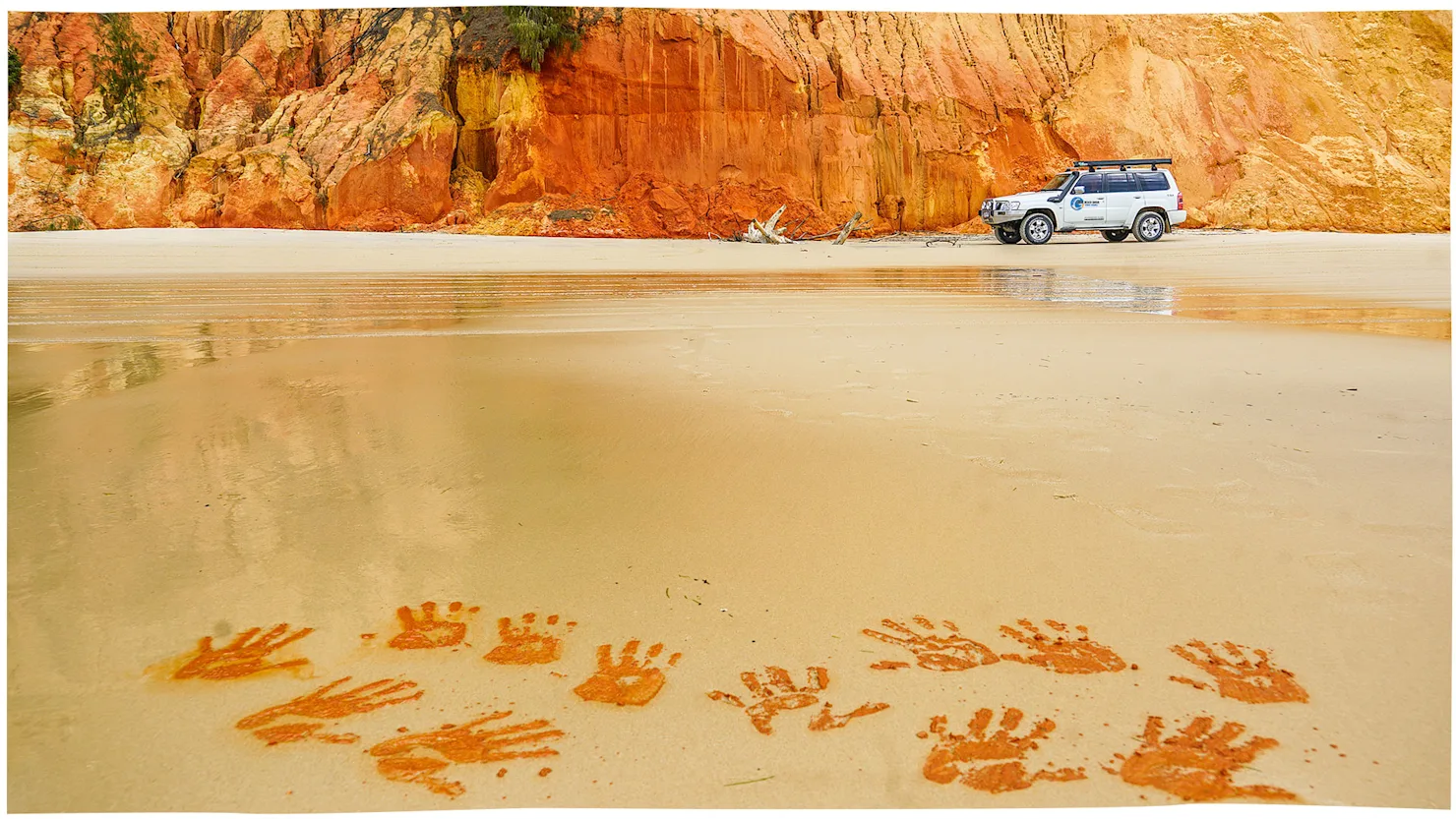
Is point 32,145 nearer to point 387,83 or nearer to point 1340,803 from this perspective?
point 387,83

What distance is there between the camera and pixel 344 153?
20.9m

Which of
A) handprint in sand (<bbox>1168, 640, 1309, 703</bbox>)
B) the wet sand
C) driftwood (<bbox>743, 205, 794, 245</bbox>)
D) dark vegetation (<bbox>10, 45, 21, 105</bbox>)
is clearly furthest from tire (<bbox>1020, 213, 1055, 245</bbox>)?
dark vegetation (<bbox>10, 45, 21, 105</bbox>)

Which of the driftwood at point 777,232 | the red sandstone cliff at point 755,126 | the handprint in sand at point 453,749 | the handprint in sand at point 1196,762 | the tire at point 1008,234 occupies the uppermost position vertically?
the red sandstone cliff at point 755,126

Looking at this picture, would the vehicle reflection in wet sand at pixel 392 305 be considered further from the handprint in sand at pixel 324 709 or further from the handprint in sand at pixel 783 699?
the handprint in sand at pixel 783 699

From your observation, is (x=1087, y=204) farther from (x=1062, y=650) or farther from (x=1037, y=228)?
(x=1062, y=650)

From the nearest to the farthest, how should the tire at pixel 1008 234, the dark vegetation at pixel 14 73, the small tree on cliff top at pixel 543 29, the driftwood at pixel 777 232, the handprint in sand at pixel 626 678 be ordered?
the handprint in sand at pixel 626 678 → the tire at pixel 1008 234 → the driftwood at pixel 777 232 → the small tree on cliff top at pixel 543 29 → the dark vegetation at pixel 14 73

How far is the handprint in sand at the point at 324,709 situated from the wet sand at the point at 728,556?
0.05 ft

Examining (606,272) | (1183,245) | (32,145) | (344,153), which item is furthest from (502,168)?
(1183,245)

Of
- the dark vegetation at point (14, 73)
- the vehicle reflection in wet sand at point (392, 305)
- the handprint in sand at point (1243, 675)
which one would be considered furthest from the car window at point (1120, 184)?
the dark vegetation at point (14, 73)

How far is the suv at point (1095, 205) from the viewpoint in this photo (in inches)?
595

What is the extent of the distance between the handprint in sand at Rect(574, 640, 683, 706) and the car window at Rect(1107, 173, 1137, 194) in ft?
51.3

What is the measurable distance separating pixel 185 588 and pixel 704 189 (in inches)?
763

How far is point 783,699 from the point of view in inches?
55.1

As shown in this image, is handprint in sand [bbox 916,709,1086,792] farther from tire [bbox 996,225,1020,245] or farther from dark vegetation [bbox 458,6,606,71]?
dark vegetation [bbox 458,6,606,71]
